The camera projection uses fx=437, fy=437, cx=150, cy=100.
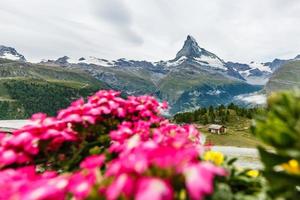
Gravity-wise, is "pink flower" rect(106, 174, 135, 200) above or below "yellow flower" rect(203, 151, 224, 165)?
above

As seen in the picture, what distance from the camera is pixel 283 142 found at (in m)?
3.56

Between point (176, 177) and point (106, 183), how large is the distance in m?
0.55

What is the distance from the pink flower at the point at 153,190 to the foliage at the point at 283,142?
45.8 inches

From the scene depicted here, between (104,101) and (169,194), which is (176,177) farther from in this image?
(104,101)

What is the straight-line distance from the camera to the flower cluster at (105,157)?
298cm

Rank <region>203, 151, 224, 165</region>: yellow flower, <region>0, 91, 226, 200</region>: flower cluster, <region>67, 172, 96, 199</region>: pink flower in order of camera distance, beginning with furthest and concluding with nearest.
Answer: <region>203, 151, 224, 165</region>: yellow flower, <region>67, 172, 96, 199</region>: pink flower, <region>0, 91, 226, 200</region>: flower cluster

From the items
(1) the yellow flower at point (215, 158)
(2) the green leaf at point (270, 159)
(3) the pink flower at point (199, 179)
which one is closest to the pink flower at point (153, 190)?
(3) the pink flower at point (199, 179)

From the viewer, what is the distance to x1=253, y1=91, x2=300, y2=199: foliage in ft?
11.6

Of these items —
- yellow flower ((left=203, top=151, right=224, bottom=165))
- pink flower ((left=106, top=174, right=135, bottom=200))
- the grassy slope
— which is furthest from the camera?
the grassy slope

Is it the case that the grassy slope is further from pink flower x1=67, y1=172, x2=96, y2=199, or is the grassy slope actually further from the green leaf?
pink flower x1=67, y1=172, x2=96, y2=199

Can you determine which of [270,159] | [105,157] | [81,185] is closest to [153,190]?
[81,185]

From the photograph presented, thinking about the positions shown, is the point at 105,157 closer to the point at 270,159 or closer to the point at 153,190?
the point at 270,159

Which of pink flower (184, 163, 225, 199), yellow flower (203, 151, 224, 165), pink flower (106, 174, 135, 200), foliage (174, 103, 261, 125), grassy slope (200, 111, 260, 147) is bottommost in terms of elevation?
grassy slope (200, 111, 260, 147)

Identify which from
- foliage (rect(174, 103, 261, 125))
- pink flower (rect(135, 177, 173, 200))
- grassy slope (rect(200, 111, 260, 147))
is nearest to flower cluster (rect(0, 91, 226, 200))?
pink flower (rect(135, 177, 173, 200))
